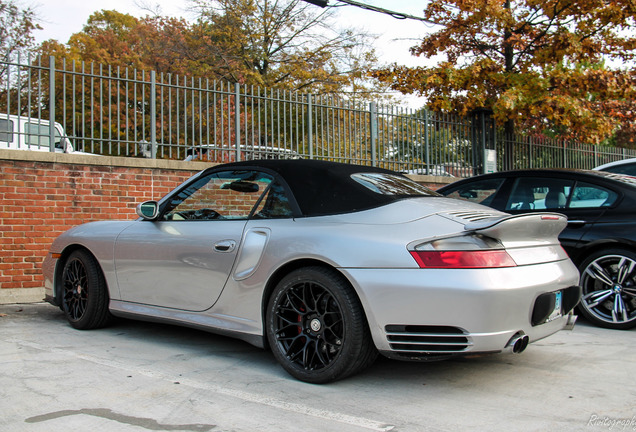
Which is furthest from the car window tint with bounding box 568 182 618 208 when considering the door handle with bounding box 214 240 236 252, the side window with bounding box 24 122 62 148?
the side window with bounding box 24 122 62 148

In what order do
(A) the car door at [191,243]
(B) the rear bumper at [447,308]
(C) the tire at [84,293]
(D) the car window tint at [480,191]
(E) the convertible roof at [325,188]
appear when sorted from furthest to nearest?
1. (D) the car window tint at [480,191]
2. (C) the tire at [84,293]
3. (A) the car door at [191,243]
4. (E) the convertible roof at [325,188]
5. (B) the rear bumper at [447,308]

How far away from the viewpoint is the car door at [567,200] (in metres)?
5.47

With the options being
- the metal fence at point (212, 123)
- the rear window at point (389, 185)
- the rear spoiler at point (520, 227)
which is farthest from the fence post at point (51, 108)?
the rear spoiler at point (520, 227)

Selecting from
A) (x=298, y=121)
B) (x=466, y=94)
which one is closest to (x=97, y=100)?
(x=298, y=121)

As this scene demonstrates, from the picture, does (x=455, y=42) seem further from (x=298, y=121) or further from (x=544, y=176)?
(x=544, y=176)

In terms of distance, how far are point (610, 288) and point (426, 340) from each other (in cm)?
286

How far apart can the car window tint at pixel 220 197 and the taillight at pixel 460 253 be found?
1.38 metres

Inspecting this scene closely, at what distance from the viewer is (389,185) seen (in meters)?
4.20

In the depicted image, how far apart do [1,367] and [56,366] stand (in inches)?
14.1

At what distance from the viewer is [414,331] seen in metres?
3.26

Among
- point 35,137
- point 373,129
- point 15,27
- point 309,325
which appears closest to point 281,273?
point 309,325

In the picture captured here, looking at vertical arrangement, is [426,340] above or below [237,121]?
below

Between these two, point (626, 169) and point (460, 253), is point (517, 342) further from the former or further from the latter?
point (626, 169)

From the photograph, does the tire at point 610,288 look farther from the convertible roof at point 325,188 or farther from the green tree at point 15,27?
the green tree at point 15,27
